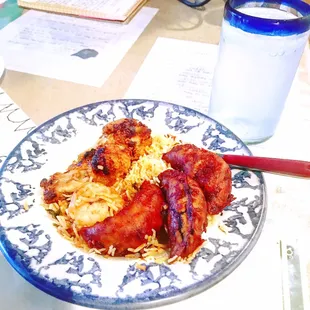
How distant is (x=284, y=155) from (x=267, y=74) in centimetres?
21

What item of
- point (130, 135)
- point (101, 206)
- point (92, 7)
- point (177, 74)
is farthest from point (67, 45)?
point (101, 206)

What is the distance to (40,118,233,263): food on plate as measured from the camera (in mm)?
605

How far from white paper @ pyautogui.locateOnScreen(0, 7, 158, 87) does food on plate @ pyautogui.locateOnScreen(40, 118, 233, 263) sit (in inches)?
17.1

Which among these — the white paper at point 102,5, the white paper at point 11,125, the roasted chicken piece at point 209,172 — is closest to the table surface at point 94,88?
the white paper at point 11,125

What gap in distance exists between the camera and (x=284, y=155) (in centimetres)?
91

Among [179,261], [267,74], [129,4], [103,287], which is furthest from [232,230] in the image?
[129,4]

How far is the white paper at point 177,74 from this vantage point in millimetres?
1102

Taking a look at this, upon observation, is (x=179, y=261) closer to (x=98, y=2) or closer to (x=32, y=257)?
(x=32, y=257)

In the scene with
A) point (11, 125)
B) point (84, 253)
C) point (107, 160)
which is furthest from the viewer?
point (11, 125)

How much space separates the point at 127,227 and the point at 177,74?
2.32 feet

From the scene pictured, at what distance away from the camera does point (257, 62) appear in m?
0.78

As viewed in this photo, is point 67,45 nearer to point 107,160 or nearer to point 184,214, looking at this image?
point 107,160

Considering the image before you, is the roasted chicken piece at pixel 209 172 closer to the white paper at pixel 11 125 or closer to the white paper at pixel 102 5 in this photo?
the white paper at pixel 11 125

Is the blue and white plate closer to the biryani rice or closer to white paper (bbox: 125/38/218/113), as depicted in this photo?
the biryani rice
